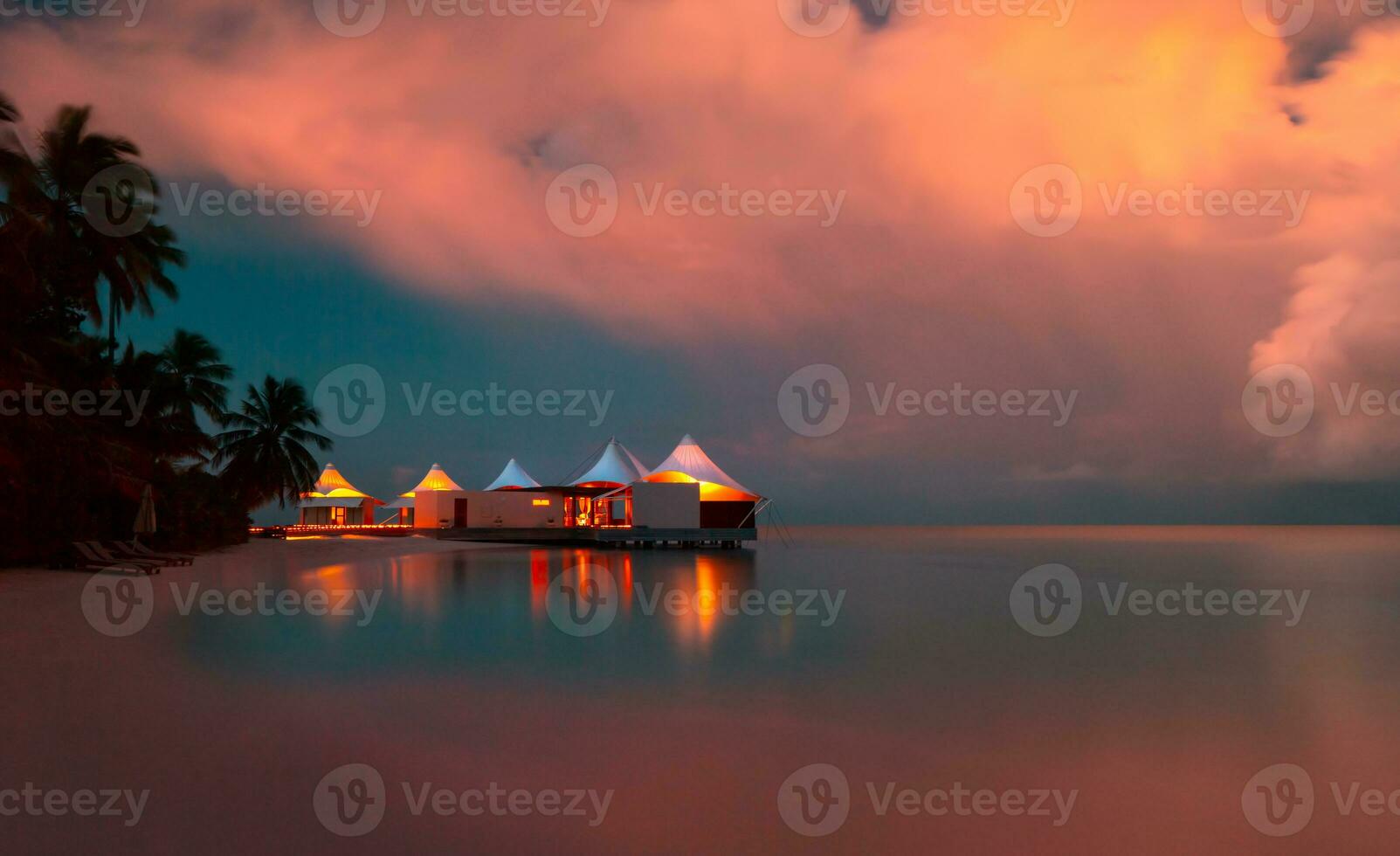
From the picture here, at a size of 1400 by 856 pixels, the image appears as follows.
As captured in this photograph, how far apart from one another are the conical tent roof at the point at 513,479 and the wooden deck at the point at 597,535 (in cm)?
448

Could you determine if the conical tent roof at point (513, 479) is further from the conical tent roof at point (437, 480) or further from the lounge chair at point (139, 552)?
the lounge chair at point (139, 552)

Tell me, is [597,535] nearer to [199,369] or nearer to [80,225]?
[199,369]

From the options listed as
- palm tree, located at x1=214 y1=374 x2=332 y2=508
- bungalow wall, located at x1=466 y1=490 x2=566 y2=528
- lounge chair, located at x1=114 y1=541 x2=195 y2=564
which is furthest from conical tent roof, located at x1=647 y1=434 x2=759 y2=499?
lounge chair, located at x1=114 y1=541 x2=195 y2=564

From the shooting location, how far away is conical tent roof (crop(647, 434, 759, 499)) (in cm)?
3834

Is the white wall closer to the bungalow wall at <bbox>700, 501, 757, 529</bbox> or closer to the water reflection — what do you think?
the bungalow wall at <bbox>700, 501, 757, 529</bbox>

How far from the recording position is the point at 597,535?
3769 centimetres

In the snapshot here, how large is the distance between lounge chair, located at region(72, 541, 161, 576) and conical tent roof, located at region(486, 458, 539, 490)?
88.4 ft

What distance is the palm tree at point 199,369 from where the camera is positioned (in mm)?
26609

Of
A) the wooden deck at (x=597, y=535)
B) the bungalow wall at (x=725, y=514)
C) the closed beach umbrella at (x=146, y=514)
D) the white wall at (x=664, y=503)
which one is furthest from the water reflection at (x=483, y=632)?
the bungalow wall at (x=725, y=514)

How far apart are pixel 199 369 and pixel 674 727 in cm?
2609

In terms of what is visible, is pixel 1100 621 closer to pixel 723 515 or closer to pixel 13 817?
pixel 13 817

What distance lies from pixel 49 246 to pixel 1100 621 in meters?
20.5

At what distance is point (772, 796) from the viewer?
17.2 feet

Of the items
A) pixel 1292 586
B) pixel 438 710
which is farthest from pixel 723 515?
pixel 438 710
